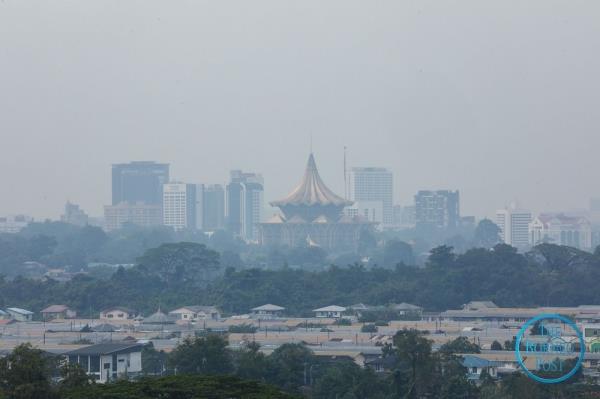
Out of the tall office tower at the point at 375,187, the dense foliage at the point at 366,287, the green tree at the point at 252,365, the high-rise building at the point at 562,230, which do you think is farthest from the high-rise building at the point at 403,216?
the green tree at the point at 252,365

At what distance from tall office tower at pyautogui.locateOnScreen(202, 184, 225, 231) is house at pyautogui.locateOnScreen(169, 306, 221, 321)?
85.5 metres

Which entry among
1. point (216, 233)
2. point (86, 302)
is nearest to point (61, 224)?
point (216, 233)

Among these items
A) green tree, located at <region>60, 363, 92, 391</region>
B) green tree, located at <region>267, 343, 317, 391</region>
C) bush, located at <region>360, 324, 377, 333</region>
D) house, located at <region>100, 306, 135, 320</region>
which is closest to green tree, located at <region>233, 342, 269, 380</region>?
green tree, located at <region>267, 343, 317, 391</region>

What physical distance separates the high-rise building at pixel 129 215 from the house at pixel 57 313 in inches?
3083

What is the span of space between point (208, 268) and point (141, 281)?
6099 mm

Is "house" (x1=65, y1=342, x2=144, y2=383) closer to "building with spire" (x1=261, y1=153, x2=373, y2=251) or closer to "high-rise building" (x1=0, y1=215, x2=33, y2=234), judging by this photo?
"building with spire" (x1=261, y1=153, x2=373, y2=251)

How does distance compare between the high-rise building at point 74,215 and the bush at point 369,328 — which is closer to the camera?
the bush at point 369,328

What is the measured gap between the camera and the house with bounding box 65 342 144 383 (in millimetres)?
30766

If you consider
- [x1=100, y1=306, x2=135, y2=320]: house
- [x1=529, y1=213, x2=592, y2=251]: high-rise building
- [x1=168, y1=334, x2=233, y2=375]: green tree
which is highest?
[x1=529, y1=213, x2=592, y2=251]: high-rise building

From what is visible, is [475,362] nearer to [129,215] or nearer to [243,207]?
[129,215]

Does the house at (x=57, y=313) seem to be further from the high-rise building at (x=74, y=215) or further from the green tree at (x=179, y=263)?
the high-rise building at (x=74, y=215)

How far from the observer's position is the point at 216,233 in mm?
122062

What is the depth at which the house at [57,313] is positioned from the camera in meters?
52.8

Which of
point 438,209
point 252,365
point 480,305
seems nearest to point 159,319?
point 480,305
